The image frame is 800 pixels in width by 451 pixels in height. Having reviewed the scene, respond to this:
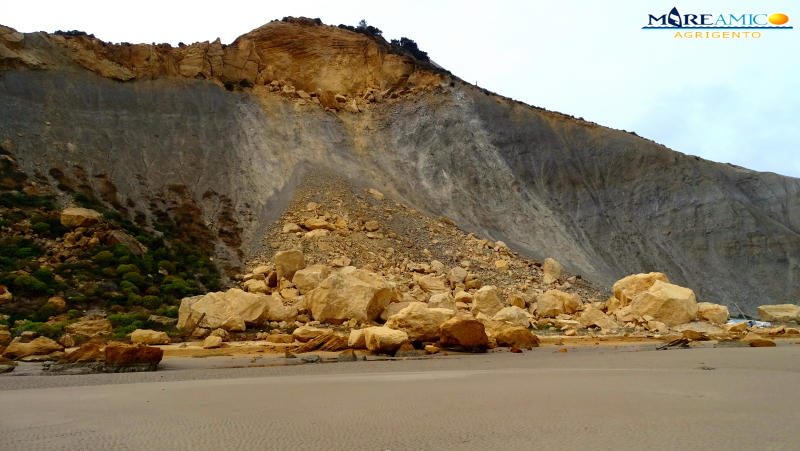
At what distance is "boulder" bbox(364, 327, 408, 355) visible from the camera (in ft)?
40.4

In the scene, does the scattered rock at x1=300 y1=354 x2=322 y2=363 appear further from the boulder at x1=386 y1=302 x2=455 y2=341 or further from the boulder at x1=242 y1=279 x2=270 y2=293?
the boulder at x1=242 y1=279 x2=270 y2=293

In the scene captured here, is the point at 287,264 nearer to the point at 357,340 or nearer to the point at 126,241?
the point at 126,241

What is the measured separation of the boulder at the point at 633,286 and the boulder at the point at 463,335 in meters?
10.1

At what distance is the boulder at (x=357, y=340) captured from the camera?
13.1 m

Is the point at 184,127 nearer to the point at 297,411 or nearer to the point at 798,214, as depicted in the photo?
the point at 297,411

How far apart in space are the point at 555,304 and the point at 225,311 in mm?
11754

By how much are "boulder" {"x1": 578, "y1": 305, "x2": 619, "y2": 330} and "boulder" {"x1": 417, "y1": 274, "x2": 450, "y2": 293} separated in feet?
17.2

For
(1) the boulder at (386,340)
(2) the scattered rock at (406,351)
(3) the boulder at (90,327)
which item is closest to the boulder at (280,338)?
(1) the boulder at (386,340)

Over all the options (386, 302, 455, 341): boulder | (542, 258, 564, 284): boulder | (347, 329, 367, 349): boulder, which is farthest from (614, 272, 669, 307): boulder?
(347, 329, 367, 349): boulder

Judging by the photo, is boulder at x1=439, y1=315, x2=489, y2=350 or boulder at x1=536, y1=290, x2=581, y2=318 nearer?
boulder at x1=439, y1=315, x2=489, y2=350

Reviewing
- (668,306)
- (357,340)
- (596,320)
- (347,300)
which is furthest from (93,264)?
(668,306)

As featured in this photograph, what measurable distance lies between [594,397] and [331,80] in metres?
42.0

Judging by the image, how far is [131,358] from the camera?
33.6ft

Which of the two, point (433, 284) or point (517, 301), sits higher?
point (433, 284)
